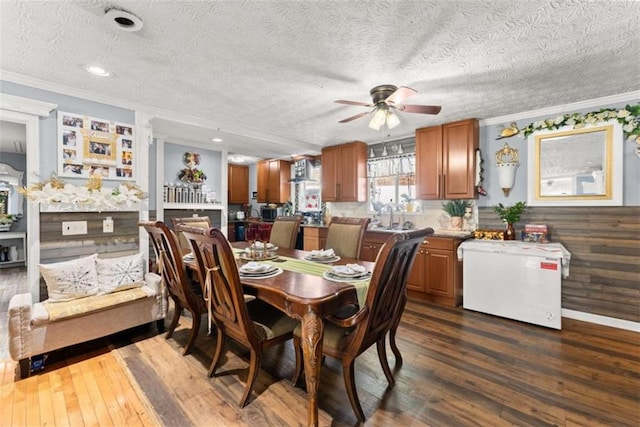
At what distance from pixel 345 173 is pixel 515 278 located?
2922 mm

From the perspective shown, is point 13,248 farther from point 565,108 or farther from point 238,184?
point 565,108

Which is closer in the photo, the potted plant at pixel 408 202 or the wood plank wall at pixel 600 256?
the wood plank wall at pixel 600 256

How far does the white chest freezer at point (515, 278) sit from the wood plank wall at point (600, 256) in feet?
0.95

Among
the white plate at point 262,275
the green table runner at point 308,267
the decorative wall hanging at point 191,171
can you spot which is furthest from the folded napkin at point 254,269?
the decorative wall hanging at point 191,171

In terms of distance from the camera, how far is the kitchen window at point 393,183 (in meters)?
4.56

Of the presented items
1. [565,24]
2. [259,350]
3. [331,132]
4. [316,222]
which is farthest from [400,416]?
[316,222]

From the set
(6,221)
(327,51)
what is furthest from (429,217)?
(6,221)

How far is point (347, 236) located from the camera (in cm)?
291

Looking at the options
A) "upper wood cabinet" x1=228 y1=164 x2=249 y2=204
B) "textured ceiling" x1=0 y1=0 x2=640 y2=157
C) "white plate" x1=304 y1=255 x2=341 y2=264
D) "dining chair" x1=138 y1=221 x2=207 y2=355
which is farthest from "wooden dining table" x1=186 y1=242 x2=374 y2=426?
"upper wood cabinet" x1=228 y1=164 x2=249 y2=204

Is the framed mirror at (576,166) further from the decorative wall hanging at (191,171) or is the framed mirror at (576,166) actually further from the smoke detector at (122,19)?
the decorative wall hanging at (191,171)

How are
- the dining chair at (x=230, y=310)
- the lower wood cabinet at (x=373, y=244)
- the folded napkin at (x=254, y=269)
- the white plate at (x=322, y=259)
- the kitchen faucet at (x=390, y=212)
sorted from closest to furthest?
the dining chair at (x=230, y=310) → the folded napkin at (x=254, y=269) → the white plate at (x=322, y=259) → the lower wood cabinet at (x=373, y=244) → the kitchen faucet at (x=390, y=212)

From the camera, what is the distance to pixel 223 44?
2006 millimetres

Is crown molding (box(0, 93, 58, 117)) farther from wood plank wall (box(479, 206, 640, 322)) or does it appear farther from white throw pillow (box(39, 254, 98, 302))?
wood plank wall (box(479, 206, 640, 322))

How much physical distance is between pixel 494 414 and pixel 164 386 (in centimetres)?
210
